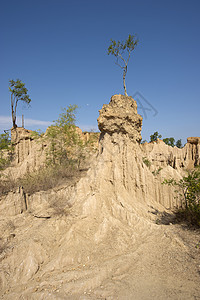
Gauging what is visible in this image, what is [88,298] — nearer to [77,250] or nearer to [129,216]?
[77,250]

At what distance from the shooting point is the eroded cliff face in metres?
3.89

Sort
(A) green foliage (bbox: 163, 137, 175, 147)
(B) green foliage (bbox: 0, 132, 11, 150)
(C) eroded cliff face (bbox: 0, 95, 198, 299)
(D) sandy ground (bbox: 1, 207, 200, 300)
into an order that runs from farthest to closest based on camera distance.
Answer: (A) green foliage (bbox: 163, 137, 175, 147)
(B) green foliage (bbox: 0, 132, 11, 150)
(C) eroded cliff face (bbox: 0, 95, 198, 299)
(D) sandy ground (bbox: 1, 207, 200, 300)

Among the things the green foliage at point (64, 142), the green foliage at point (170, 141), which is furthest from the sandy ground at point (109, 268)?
the green foliage at point (170, 141)

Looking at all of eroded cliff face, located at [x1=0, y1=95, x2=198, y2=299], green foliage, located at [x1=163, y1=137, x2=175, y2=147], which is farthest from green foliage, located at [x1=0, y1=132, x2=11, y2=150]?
green foliage, located at [x1=163, y1=137, x2=175, y2=147]

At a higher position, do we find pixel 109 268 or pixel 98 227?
pixel 98 227

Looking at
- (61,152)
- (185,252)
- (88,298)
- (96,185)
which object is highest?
(61,152)

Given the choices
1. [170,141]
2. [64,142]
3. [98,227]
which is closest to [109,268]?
[98,227]

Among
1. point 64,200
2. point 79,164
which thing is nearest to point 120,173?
point 64,200

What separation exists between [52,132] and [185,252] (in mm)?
10421

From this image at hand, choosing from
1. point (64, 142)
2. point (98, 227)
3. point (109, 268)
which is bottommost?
point (109, 268)

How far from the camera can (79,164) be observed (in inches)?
455

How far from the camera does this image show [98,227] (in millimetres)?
5473

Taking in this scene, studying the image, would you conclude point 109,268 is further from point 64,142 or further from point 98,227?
point 64,142

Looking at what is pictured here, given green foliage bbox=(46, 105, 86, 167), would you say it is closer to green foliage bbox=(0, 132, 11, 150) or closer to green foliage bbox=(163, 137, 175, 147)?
green foliage bbox=(0, 132, 11, 150)
